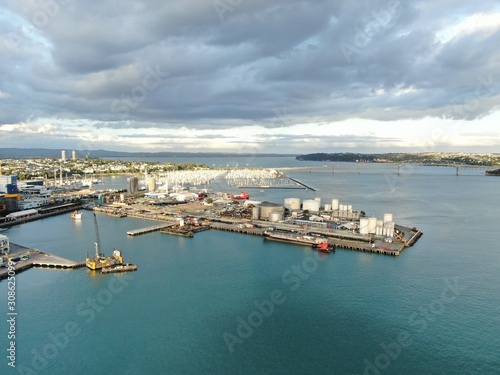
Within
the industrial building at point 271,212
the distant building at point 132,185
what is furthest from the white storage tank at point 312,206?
the distant building at point 132,185

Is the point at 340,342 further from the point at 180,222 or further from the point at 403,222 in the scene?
the point at 403,222

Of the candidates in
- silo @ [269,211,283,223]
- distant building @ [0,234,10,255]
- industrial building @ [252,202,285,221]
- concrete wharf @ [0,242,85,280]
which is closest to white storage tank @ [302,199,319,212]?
industrial building @ [252,202,285,221]

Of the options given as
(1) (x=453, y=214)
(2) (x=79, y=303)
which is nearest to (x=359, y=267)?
(2) (x=79, y=303)

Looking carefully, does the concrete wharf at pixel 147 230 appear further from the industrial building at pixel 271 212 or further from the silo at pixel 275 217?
the silo at pixel 275 217

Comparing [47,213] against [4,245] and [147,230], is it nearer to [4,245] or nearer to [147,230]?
[147,230]

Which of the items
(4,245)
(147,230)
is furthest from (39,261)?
(147,230)
